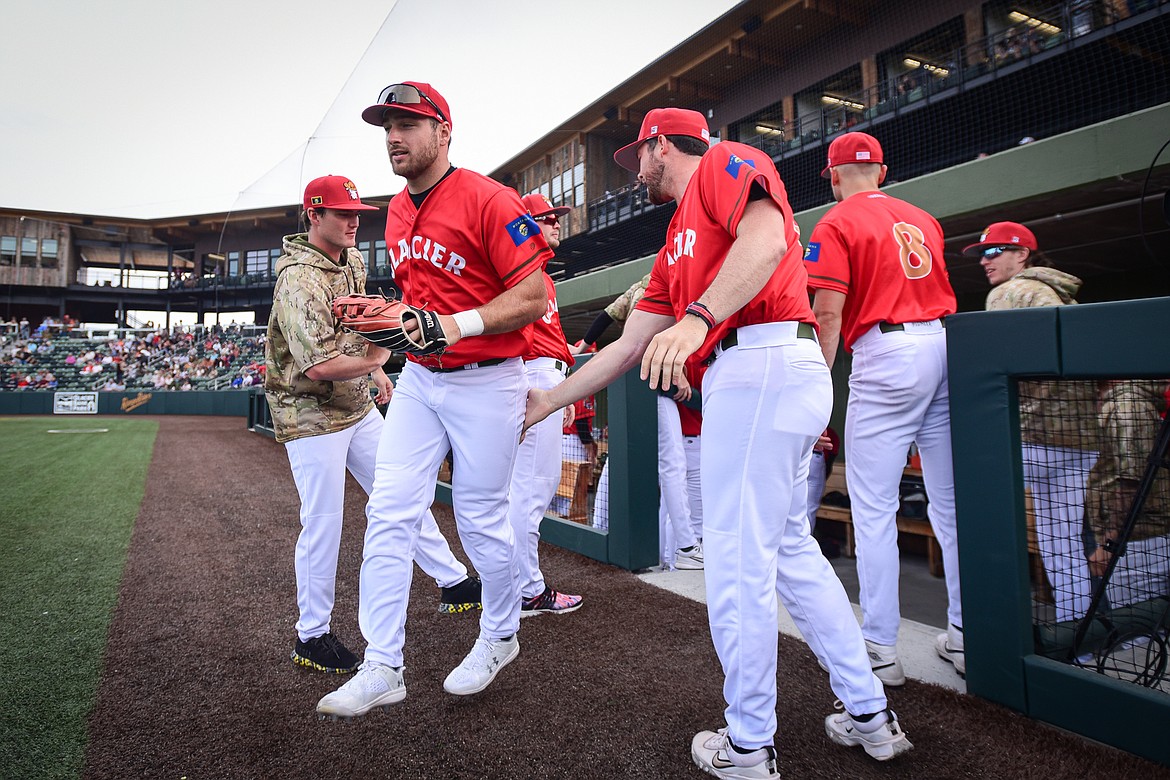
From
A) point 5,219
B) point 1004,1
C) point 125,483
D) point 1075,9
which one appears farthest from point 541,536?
point 5,219

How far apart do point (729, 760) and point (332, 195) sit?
251 cm

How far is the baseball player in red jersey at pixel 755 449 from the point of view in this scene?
1642 mm

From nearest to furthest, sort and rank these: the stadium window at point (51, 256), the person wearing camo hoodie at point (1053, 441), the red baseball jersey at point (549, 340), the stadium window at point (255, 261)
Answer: the person wearing camo hoodie at point (1053, 441) < the red baseball jersey at point (549, 340) < the stadium window at point (255, 261) < the stadium window at point (51, 256)

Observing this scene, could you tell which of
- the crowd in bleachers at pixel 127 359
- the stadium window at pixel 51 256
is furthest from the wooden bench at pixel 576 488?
the stadium window at pixel 51 256

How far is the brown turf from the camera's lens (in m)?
1.80

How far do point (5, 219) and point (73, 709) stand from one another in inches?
1941

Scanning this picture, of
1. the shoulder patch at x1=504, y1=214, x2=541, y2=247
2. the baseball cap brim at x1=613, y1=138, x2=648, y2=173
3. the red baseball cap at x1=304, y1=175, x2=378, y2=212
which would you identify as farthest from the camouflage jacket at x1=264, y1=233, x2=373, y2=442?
the baseball cap brim at x1=613, y1=138, x2=648, y2=173

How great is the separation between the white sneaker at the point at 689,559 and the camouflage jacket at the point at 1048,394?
1.86 meters

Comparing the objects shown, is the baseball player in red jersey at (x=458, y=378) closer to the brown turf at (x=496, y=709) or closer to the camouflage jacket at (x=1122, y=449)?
the brown turf at (x=496, y=709)

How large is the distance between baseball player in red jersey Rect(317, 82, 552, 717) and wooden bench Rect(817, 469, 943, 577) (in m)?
2.63

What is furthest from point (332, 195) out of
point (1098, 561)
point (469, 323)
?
point (1098, 561)

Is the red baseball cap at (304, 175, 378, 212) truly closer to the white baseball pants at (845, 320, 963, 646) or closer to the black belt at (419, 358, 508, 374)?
the black belt at (419, 358, 508, 374)

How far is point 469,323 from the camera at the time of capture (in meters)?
2.04

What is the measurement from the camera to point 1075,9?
941 cm
